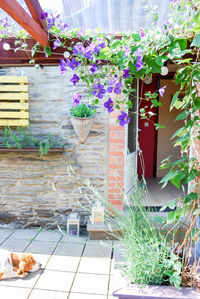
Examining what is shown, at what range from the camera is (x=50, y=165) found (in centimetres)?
398

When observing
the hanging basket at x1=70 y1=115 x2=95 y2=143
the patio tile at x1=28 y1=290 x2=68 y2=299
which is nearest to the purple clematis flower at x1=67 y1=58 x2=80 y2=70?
the hanging basket at x1=70 y1=115 x2=95 y2=143

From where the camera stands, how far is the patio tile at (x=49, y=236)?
3.70m

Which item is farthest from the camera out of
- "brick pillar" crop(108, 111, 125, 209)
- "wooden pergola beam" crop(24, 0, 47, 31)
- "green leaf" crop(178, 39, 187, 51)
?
"brick pillar" crop(108, 111, 125, 209)

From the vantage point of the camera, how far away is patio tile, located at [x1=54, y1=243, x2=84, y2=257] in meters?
3.29

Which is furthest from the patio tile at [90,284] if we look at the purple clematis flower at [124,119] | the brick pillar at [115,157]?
the purple clematis flower at [124,119]

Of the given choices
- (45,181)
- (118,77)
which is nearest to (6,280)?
(45,181)

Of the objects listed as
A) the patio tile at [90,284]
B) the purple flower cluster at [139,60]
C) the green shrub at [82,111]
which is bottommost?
the patio tile at [90,284]

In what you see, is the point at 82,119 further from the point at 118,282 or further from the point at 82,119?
the point at 118,282

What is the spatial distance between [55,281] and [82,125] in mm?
1909

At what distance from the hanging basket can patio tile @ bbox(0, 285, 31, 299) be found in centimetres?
199

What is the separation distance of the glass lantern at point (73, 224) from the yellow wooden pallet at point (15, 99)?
1.47 m

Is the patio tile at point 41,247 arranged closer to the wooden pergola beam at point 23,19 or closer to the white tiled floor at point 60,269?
the white tiled floor at point 60,269

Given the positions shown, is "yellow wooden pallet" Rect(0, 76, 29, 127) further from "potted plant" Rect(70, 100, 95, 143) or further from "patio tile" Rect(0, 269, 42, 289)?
"patio tile" Rect(0, 269, 42, 289)

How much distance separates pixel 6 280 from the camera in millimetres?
2715
